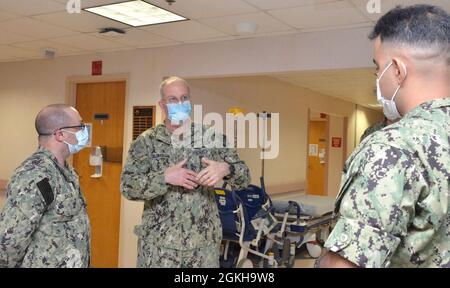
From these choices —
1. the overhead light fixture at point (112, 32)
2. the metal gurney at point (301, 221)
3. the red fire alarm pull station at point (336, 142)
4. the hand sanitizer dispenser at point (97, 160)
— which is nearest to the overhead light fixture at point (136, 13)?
the overhead light fixture at point (112, 32)

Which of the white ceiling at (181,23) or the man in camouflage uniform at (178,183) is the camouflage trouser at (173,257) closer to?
the man in camouflage uniform at (178,183)

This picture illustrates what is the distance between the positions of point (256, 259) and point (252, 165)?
1219 mm

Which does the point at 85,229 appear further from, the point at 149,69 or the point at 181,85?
the point at 149,69

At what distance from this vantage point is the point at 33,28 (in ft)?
11.9

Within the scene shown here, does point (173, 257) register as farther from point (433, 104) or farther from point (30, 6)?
point (30, 6)

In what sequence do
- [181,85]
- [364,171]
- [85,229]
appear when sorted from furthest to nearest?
1. [181,85]
2. [85,229]
3. [364,171]

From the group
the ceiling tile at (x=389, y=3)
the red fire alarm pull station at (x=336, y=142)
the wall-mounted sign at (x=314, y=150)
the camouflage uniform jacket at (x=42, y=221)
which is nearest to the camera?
the camouflage uniform jacket at (x=42, y=221)

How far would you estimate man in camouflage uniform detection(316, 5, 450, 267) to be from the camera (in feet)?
2.61

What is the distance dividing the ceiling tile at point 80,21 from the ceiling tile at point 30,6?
10 cm

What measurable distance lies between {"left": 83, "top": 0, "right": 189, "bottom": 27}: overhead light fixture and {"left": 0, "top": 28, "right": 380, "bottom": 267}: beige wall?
2.40 ft

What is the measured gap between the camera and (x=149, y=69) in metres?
4.23

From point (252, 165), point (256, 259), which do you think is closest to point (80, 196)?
point (256, 259)

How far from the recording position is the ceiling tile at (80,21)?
322 cm
